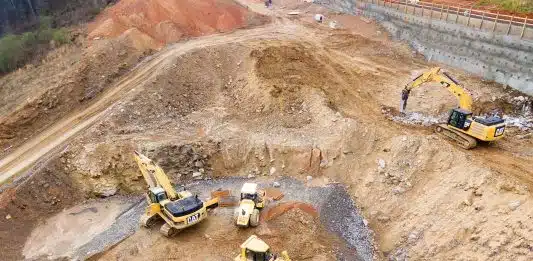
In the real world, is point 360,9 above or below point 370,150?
above

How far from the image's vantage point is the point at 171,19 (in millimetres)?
31531

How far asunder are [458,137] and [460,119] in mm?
748

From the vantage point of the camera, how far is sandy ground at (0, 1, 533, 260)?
14.7m

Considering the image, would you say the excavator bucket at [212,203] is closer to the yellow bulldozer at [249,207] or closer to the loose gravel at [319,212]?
the loose gravel at [319,212]

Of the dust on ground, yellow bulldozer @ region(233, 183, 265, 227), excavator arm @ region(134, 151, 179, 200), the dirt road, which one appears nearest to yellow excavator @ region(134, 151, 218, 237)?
excavator arm @ region(134, 151, 179, 200)

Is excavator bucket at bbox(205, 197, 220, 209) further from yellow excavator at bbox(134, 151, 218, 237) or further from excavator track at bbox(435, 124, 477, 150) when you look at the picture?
excavator track at bbox(435, 124, 477, 150)

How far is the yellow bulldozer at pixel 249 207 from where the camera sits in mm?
15750

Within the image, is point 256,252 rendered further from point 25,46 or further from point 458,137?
point 25,46

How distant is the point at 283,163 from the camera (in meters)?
19.5

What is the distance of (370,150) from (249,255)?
8425mm

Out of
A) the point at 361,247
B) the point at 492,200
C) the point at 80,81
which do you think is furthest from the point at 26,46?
the point at 492,200

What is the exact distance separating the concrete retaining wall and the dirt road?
25.0 feet

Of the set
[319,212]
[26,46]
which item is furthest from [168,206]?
[26,46]

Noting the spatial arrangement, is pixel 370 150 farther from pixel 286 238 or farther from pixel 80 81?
pixel 80 81
